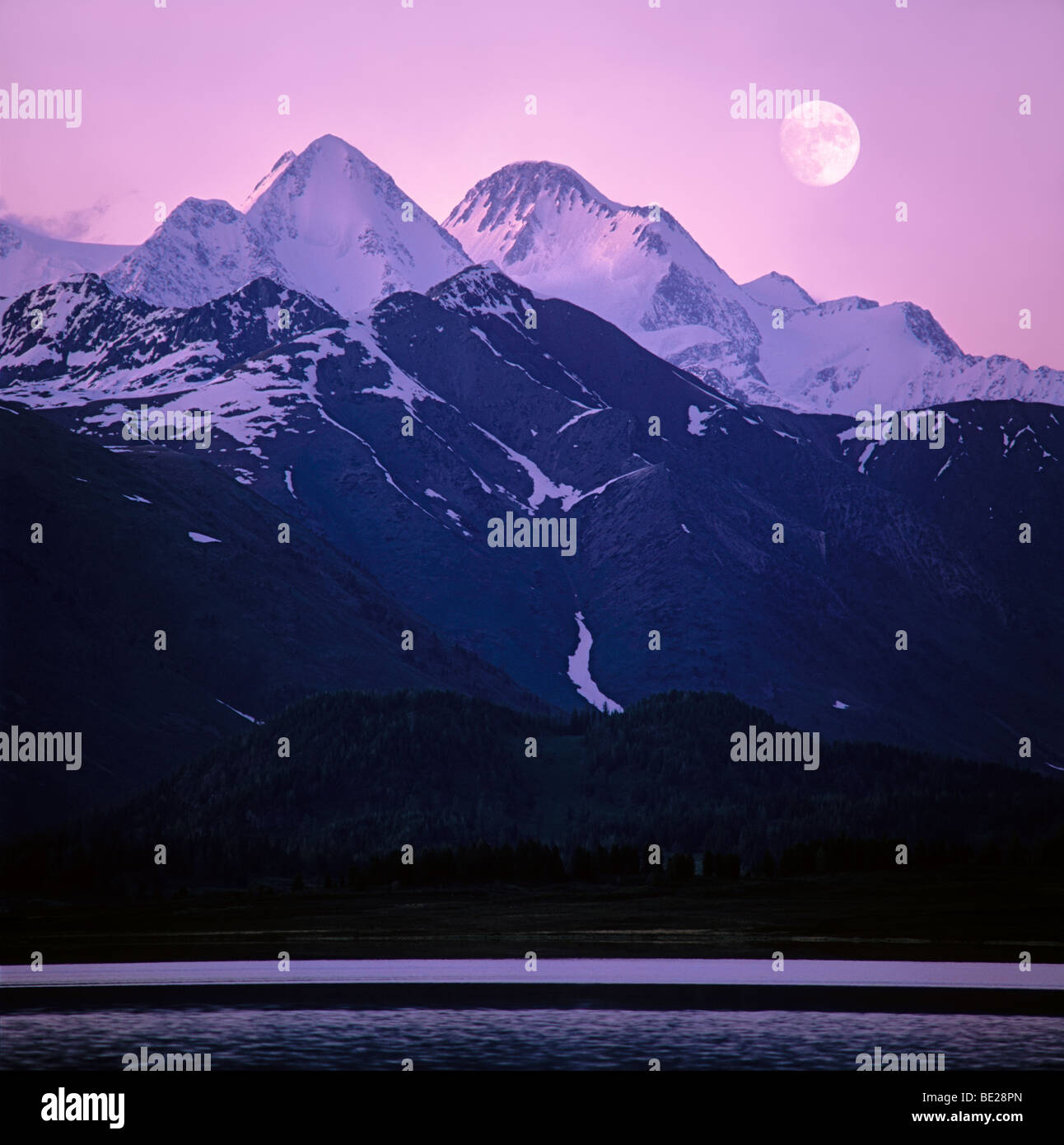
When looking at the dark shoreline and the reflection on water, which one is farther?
the dark shoreline

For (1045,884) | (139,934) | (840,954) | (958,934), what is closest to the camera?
(840,954)

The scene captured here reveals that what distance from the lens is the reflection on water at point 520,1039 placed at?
6781 cm

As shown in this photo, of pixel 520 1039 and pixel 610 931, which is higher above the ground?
pixel 520 1039

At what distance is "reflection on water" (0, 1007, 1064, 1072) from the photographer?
2670 inches

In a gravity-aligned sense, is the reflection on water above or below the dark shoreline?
above

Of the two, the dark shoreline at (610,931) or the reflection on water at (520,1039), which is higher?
the reflection on water at (520,1039)

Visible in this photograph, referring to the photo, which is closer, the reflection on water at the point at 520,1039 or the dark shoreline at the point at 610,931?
the reflection on water at the point at 520,1039

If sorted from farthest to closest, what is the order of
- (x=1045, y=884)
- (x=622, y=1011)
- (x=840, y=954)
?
(x=1045, y=884)
(x=840, y=954)
(x=622, y=1011)

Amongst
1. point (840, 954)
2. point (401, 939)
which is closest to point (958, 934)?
point (840, 954)

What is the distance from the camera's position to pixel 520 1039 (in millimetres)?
75375

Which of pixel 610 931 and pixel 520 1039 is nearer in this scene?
pixel 520 1039
